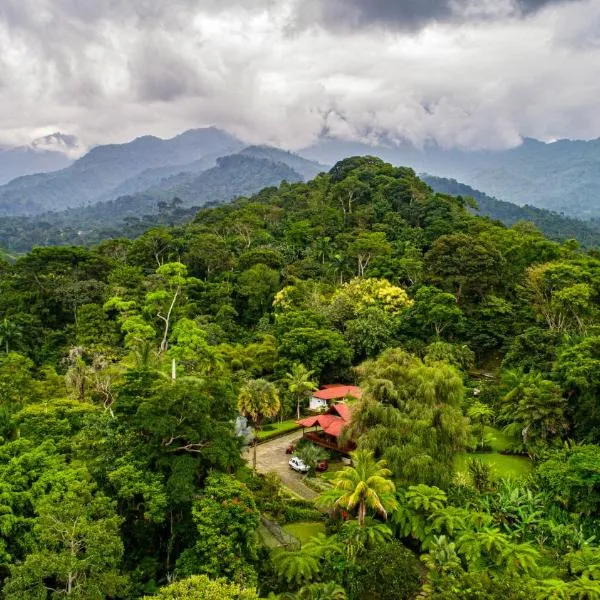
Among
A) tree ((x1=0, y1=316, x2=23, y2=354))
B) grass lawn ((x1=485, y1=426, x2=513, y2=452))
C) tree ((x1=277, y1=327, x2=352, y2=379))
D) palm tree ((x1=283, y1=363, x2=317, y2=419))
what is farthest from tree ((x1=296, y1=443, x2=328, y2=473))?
tree ((x1=0, y1=316, x2=23, y2=354))

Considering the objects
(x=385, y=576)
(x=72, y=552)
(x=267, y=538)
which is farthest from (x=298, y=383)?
(x=72, y=552)

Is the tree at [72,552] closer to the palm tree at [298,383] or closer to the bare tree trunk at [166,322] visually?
the palm tree at [298,383]

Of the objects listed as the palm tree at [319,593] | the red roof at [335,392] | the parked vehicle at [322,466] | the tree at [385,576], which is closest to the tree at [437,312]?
the red roof at [335,392]

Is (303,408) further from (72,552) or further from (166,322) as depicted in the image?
(72,552)

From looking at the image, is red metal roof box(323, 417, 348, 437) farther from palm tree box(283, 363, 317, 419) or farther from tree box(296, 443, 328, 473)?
palm tree box(283, 363, 317, 419)

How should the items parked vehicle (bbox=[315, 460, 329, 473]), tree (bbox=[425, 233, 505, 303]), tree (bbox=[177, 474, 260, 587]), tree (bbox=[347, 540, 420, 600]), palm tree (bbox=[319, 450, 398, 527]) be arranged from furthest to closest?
tree (bbox=[425, 233, 505, 303])
parked vehicle (bbox=[315, 460, 329, 473])
palm tree (bbox=[319, 450, 398, 527])
tree (bbox=[177, 474, 260, 587])
tree (bbox=[347, 540, 420, 600])

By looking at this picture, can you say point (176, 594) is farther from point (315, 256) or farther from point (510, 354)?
point (315, 256)
